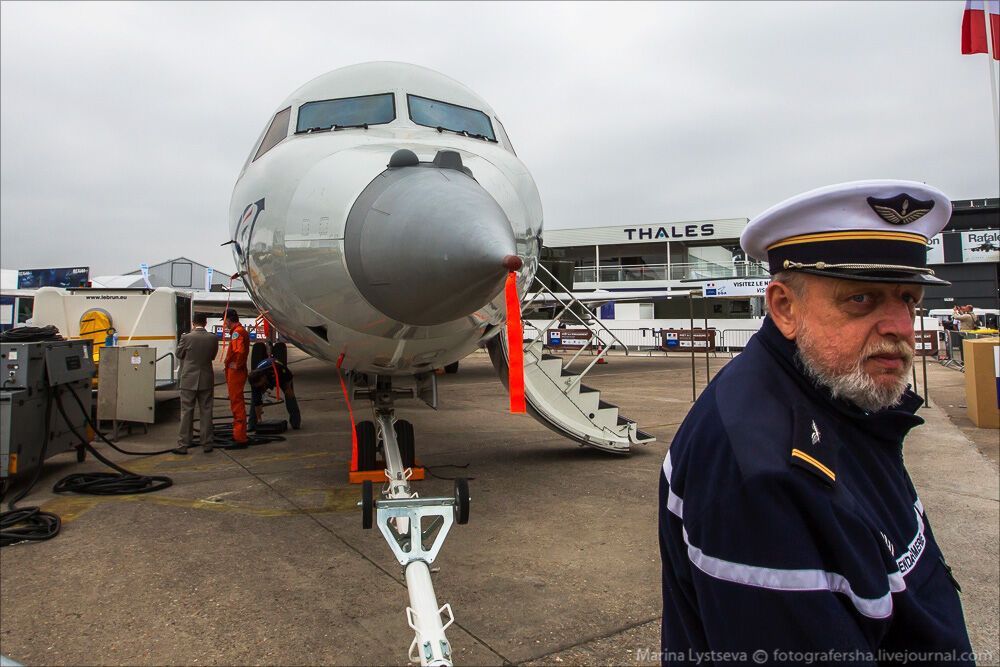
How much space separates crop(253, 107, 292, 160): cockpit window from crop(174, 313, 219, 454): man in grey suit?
353 centimetres

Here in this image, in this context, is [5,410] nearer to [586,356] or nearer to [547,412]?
[547,412]

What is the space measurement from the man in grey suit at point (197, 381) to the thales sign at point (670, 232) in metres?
34.3

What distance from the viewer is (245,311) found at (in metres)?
15.9

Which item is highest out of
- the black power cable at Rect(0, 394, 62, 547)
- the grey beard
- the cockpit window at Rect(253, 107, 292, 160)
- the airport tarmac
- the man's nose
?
the cockpit window at Rect(253, 107, 292, 160)

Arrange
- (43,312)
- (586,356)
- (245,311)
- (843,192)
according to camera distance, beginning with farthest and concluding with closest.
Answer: (586,356)
(245,311)
(43,312)
(843,192)

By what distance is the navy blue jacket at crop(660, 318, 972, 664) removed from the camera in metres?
0.97

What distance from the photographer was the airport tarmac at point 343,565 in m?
3.00

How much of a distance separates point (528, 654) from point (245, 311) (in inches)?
584

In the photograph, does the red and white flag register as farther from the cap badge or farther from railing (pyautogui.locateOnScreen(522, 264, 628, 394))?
the cap badge

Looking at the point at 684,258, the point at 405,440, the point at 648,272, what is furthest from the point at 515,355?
the point at 684,258

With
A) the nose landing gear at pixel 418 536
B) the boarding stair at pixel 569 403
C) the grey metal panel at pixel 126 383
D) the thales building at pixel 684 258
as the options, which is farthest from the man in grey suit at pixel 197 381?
the thales building at pixel 684 258

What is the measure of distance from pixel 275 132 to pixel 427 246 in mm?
2948

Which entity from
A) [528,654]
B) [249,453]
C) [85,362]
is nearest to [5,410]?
[85,362]

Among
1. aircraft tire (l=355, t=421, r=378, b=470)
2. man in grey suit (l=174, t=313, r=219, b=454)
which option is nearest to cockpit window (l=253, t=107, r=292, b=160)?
aircraft tire (l=355, t=421, r=378, b=470)
